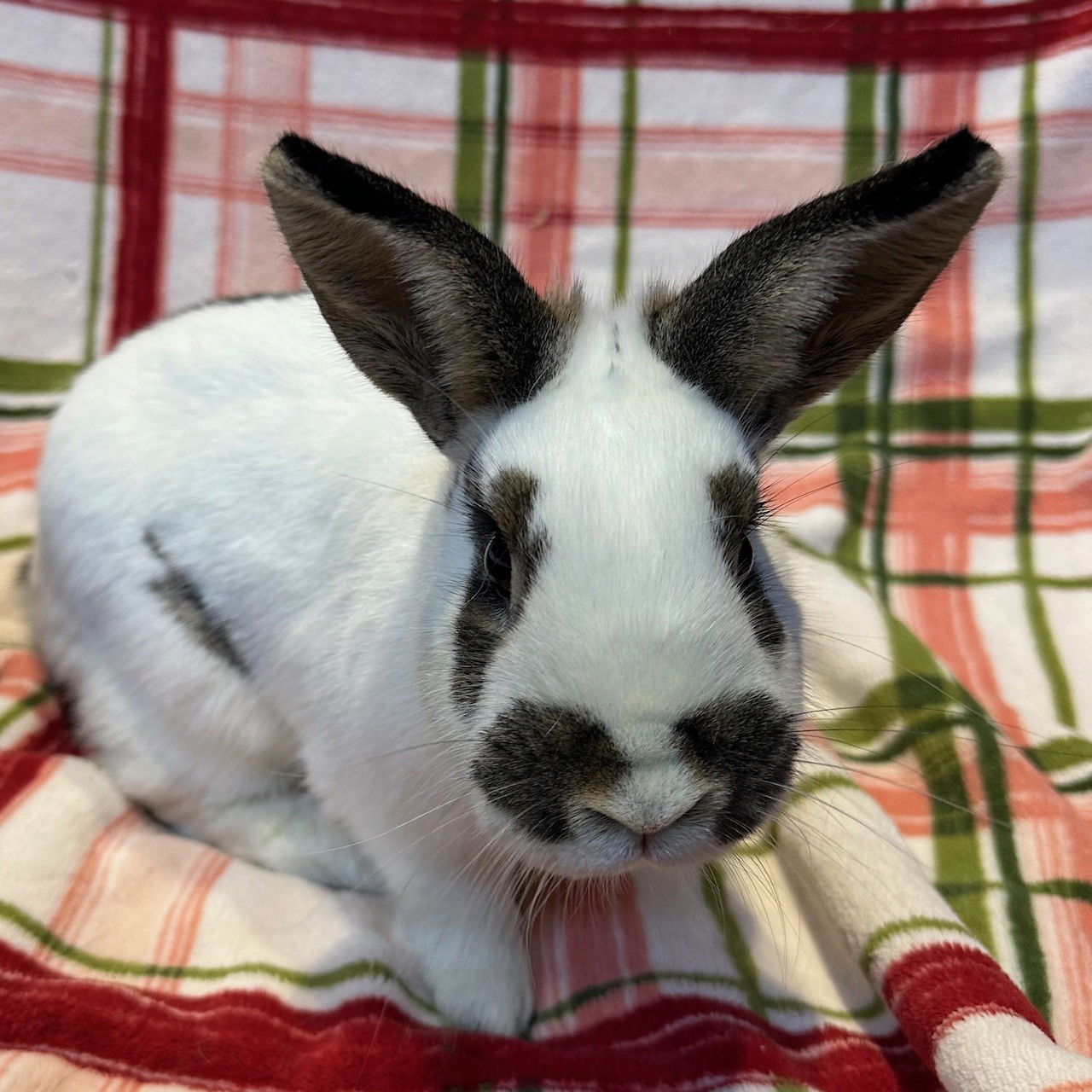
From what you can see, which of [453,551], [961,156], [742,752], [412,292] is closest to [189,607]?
[453,551]

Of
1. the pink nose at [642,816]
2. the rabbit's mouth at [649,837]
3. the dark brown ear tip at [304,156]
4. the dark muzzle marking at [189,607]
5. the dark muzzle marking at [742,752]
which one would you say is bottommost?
the rabbit's mouth at [649,837]

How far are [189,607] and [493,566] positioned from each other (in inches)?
22.1

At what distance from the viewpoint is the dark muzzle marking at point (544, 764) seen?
856 mm

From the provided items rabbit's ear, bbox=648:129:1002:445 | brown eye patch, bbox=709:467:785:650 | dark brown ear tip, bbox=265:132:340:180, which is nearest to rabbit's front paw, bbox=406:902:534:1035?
brown eye patch, bbox=709:467:785:650

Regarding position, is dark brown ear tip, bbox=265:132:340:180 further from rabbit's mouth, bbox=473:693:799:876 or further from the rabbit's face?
rabbit's mouth, bbox=473:693:799:876

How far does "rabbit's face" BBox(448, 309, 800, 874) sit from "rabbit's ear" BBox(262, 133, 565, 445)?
8cm

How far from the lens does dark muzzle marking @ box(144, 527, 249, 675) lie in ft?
4.55

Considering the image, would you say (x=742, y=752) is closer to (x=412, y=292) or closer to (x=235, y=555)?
(x=412, y=292)

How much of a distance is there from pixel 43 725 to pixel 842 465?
5.02ft

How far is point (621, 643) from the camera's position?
850 millimetres

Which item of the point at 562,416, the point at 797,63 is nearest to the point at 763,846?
the point at 562,416

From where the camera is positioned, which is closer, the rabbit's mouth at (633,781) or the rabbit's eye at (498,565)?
the rabbit's mouth at (633,781)

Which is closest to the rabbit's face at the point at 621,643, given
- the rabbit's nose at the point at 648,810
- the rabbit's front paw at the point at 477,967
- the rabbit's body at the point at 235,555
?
the rabbit's nose at the point at 648,810

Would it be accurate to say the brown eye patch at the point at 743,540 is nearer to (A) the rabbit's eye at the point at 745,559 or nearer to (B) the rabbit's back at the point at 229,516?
(A) the rabbit's eye at the point at 745,559
